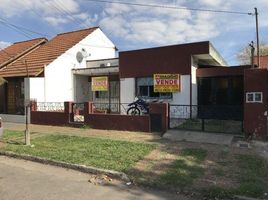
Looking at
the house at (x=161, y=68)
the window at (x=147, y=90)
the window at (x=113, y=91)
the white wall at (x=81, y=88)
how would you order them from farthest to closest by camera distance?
the white wall at (x=81, y=88) → the window at (x=113, y=91) → the window at (x=147, y=90) → the house at (x=161, y=68)

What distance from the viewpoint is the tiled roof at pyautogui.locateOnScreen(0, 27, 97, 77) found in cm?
2001

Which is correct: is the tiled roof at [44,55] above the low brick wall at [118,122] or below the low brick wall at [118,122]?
above

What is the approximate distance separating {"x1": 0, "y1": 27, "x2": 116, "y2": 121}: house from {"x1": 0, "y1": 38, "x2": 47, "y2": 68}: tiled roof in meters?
0.16

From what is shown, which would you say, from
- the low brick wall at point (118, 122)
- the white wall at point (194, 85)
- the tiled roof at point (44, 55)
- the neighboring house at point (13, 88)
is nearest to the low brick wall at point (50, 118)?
the low brick wall at point (118, 122)

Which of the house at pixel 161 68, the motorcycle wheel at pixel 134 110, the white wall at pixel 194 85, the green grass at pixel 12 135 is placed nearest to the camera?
the green grass at pixel 12 135

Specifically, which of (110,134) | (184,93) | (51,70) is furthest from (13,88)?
(184,93)

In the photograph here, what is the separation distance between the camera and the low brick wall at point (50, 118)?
53.9ft

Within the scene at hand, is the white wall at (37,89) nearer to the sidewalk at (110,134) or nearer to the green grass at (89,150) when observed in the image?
the sidewalk at (110,134)

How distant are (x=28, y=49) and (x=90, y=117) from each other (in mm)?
12027

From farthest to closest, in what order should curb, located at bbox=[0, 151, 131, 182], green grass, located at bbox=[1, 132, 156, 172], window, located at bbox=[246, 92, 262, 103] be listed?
window, located at bbox=[246, 92, 262, 103], green grass, located at bbox=[1, 132, 156, 172], curb, located at bbox=[0, 151, 131, 182]

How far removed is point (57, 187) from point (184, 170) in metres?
2.94

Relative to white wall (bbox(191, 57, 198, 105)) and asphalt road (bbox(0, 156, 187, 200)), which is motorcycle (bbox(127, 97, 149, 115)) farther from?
asphalt road (bbox(0, 156, 187, 200))

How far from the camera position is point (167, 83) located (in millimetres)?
17484

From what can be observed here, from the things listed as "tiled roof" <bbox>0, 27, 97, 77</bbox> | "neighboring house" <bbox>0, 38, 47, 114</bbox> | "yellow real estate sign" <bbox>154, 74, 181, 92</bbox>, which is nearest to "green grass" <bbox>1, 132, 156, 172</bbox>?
"yellow real estate sign" <bbox>154, 74, 181, 92</bbox>
